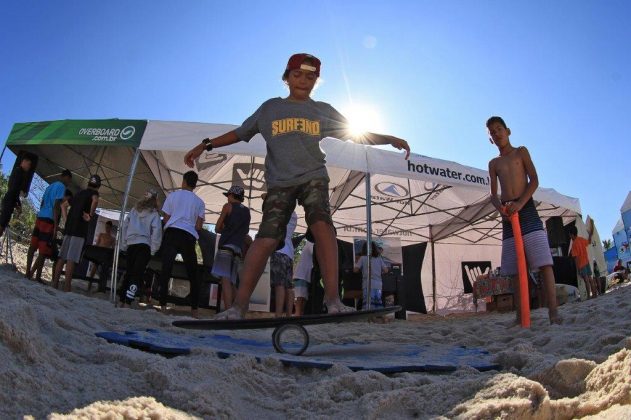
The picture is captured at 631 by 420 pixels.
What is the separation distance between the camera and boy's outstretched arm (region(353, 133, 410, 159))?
296cm

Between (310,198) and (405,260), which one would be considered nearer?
(310,198)

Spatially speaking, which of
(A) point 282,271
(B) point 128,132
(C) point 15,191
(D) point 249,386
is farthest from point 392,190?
(D) point 249,386

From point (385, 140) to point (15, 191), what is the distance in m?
5.16

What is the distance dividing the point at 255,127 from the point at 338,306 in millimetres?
1246

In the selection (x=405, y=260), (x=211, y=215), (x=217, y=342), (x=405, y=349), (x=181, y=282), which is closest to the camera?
(x=217, y=342)

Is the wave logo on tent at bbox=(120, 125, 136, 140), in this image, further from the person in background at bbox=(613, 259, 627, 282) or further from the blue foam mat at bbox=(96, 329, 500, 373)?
the person in background at bbox=(613, 259, 627, 282)

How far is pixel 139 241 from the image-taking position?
4980 mm

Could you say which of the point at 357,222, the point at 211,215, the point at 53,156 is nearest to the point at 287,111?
the point at 53,156

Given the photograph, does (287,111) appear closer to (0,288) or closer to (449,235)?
(0,288)

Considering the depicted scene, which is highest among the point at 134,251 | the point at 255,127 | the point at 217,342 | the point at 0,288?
the point at 255,127

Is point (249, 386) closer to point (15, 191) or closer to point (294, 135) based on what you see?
point (294, 135)

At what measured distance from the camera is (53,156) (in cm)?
750

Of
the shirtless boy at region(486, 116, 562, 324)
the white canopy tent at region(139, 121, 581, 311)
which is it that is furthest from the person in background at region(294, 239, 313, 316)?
the shirtless boy at region(486, 116, 562, 324)

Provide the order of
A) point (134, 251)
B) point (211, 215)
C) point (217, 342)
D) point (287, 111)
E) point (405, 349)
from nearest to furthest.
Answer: point (217, 342), point (405, 349), point (287, 111), point (134, 251), point (211, 215)
